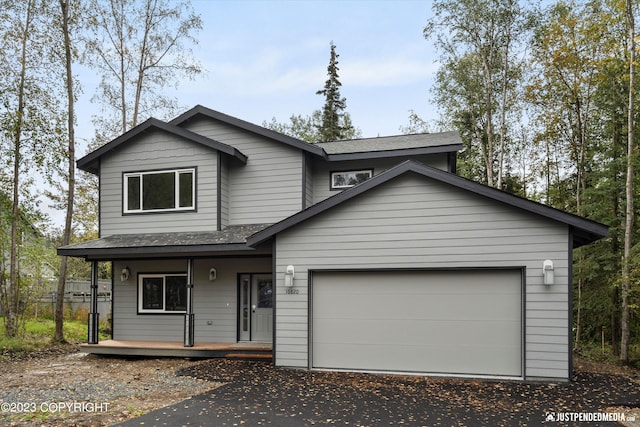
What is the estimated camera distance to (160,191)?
488 inches

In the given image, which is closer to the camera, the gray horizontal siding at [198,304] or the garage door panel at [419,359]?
the garage door panel at [419,359]

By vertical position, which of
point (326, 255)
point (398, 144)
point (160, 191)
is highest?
point (398, 144)

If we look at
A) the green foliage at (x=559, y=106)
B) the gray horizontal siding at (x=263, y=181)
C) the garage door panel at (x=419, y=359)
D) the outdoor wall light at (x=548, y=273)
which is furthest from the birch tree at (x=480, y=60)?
the garage door panel at (x=419, y=359)

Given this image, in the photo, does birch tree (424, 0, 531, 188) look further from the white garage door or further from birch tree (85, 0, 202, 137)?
the white garage door

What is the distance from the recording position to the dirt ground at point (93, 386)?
6461 mm

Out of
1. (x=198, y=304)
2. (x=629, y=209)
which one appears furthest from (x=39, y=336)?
(x=629, y=209)

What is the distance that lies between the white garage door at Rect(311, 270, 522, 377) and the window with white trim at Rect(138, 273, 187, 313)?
4.33 metres

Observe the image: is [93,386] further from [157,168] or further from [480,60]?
[480,60]

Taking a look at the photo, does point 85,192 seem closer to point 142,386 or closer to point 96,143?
point 96,143

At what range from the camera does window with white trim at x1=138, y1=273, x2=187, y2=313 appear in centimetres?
1233

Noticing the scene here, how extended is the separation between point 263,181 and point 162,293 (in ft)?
12.7

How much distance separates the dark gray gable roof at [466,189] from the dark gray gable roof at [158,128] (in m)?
3.02

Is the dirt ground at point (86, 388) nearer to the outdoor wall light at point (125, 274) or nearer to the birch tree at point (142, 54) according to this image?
the outdoor wall light at point (125, 274)

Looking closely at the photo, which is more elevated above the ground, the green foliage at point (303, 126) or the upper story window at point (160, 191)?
the green foliage at point (303, 126)
